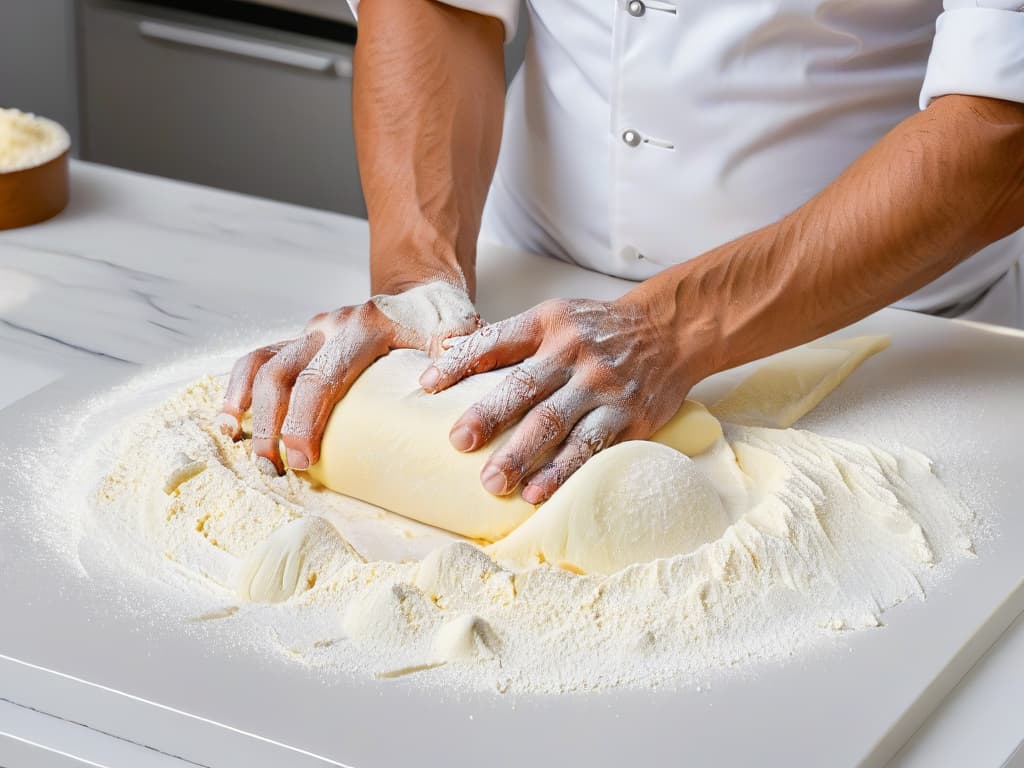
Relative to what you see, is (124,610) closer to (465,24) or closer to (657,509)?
(657,509)

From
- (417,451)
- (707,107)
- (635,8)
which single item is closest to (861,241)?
(707,107)

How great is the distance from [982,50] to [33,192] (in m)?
1.07

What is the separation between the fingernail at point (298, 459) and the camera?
1.12 meters

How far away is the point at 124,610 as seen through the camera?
0.94 metres

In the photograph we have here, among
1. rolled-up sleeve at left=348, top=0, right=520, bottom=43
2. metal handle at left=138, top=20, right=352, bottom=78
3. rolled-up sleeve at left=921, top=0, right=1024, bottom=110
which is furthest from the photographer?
metal handle at left=138, top=20, right=352, bottom=78

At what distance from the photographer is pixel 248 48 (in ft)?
8.91

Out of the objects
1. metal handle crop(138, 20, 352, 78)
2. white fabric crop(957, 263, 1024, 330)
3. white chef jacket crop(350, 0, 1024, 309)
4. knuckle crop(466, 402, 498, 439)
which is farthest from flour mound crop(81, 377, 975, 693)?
metal handle crop(138, 20, 352, 78)

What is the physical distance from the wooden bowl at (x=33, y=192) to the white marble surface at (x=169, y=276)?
16mm

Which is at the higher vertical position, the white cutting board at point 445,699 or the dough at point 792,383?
the dough at point 792,383

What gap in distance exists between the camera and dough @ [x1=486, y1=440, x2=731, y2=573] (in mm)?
1006

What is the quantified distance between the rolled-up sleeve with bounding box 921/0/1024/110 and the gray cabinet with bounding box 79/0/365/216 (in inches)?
65.1

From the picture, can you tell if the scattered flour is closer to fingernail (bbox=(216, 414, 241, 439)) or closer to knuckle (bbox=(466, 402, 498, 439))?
fingernail (bbox=(216, 414, 241, 439))

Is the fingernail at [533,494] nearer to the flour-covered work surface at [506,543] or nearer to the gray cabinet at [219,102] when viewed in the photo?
the flour-covered work surface at [506,543]

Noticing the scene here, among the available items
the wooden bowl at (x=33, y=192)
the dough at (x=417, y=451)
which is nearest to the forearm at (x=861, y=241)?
the dough at (x=417, y=451)
